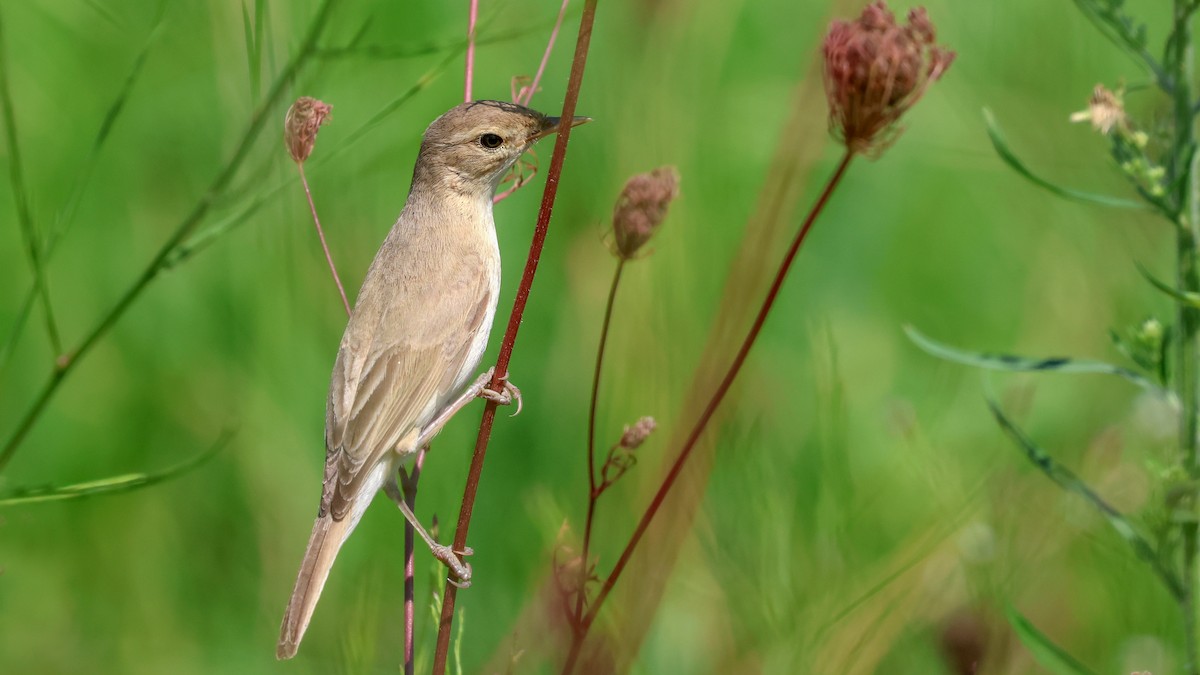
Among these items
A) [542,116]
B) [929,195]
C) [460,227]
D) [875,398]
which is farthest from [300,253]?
[929,195]

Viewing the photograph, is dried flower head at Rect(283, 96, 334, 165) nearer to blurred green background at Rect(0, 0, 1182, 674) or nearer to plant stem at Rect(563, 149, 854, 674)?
blurred green background at Rect(0, 0, 1182, 674)

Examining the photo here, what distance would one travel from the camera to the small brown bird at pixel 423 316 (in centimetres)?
332

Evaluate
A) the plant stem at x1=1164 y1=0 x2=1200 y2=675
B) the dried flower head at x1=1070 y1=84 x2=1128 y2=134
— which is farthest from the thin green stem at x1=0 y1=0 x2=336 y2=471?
the plant stem at x1=1164 y1=0 x2=1200 y2=675

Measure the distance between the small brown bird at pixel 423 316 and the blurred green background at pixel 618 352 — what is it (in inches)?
9.6

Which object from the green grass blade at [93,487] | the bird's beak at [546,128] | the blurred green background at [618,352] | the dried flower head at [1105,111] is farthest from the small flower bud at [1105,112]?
the green grass blade at [93,487]

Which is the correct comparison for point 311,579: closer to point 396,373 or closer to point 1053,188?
point 396,373

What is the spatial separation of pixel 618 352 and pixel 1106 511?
73.0 inches

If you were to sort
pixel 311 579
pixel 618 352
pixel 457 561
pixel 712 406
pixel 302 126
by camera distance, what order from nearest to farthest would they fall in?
pixel 712 406 < pixel 457 561 < pixel 302 126 < pixel 311 579 < pixel 618 352

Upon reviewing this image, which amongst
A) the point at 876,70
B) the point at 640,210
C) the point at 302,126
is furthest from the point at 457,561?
the point at 876,70

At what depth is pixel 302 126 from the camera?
100 inches

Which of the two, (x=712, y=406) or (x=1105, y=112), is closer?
(x=712, y=406)

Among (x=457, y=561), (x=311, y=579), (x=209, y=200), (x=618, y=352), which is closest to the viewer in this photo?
(x=457, y=561)

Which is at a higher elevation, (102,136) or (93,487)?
(102,136)

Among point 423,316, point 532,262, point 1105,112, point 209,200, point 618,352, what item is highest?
point 1105,112
